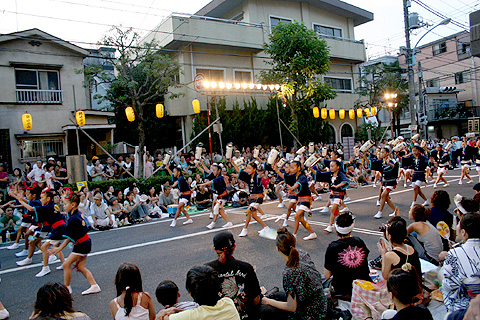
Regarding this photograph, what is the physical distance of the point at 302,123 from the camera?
25.7 metres

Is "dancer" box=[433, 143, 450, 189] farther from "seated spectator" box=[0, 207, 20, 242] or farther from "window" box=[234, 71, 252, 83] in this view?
"seated spectator" box=[0, 207, 20, 242]

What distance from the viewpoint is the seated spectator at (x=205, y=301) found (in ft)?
8.95

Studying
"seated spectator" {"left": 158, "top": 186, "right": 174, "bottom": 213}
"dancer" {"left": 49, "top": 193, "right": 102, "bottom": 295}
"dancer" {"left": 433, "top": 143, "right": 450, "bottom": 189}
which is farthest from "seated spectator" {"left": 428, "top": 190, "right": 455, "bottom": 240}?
"seated spectator" {"left": 158, "top": 186, "right": 174, "bottom": 213}

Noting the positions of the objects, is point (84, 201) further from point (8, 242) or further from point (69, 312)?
point (69, 312)

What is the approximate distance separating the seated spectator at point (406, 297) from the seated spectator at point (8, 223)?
10911 millimetres

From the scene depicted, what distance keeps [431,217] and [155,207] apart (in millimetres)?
10242

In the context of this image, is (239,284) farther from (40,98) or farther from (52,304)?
(40,98)

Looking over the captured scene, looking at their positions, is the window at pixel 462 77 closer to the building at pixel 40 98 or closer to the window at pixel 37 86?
the building at pixel 40 98

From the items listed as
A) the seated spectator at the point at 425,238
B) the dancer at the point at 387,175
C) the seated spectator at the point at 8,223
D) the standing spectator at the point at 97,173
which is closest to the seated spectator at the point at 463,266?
the seated spectator at the point at 425,238

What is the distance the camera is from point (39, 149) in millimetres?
18125

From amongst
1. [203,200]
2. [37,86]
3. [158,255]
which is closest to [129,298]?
[158,255]

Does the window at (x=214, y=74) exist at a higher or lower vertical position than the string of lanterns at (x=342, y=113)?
higher

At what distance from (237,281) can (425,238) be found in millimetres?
3012

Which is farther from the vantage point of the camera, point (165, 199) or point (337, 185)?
point (165, 199)
